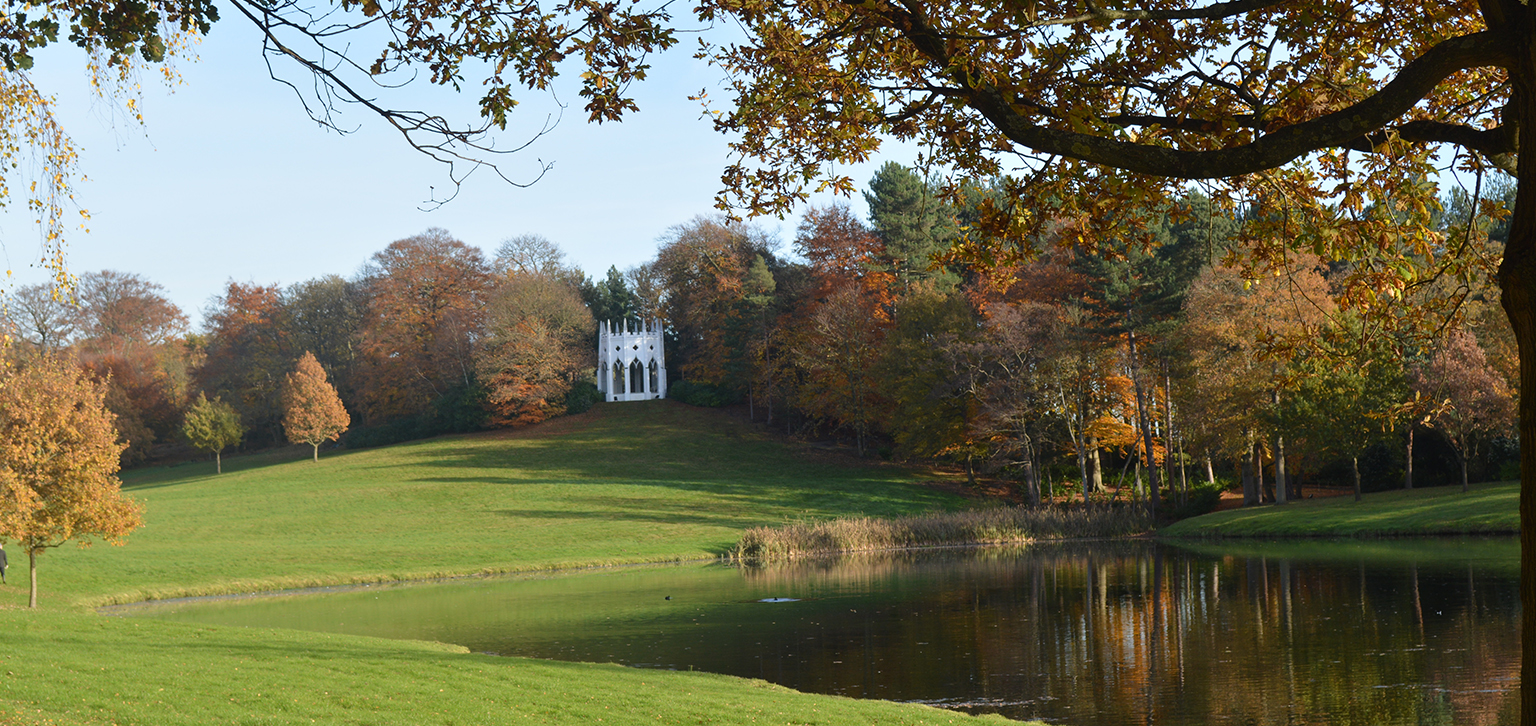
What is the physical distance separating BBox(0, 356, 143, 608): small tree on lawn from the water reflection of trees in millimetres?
12911

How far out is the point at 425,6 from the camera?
621 cm

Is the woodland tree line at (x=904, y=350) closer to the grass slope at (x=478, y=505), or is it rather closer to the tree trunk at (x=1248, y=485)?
the tree trunk at (x=1248, y=485)

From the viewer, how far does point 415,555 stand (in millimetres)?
32188

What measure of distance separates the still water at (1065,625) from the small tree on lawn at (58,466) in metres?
3.19

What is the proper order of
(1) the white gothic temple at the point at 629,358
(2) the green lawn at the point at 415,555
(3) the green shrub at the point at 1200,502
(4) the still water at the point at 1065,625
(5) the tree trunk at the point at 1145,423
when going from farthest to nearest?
(1) the white gothic temple at the point at 629,358 → (3) the green shrub at the point at 1200,502 → (5) the tree trunk at the point at 1145,423 → (4) the still water at the point at 1065,625 → (2) the green lawn at the point at 415,555

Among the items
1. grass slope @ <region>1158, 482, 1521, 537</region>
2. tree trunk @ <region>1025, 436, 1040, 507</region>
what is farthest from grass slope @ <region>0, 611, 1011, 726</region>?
tree trunk @ <region>1025, 436, 1040, 507</region>

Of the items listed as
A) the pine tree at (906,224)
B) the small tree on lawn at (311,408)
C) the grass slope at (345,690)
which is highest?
the pine tree at (906,224)

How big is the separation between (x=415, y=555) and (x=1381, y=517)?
1084 inches

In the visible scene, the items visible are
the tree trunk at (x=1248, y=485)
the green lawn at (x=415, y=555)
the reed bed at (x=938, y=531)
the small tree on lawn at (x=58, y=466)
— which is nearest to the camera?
the green lawn at (x=415, y=555)

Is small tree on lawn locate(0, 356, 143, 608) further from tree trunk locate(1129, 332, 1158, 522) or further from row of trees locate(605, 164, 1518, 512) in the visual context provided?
tree trunk locate(1129, 332, 1158, 522)

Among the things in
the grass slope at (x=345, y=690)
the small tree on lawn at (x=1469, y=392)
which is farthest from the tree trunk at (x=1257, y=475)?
the grass slope at (x=345, y=690)

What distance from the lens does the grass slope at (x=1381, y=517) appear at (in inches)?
1109

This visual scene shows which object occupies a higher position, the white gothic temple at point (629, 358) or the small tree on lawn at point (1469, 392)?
the white gothic temple at point (629, 358)

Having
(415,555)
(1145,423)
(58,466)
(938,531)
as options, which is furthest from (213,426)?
(1145,423)
